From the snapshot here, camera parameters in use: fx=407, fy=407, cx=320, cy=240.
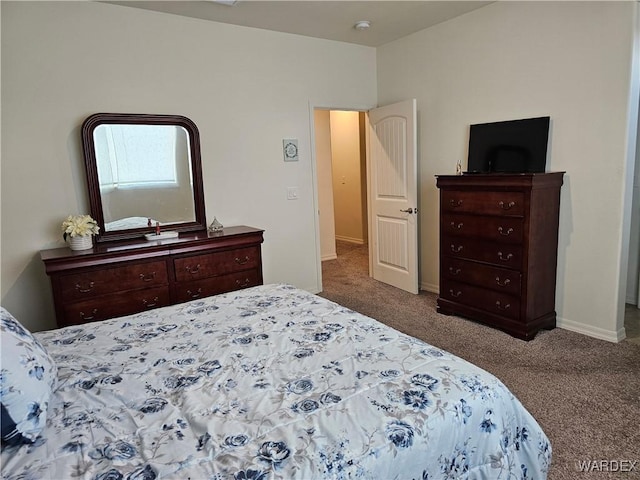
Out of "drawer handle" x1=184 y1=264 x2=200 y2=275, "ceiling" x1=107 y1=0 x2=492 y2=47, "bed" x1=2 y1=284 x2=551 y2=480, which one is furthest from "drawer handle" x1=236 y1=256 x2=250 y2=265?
"ceiling" x1=107 y1=0 x2=492 y2=47

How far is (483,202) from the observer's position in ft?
10.6

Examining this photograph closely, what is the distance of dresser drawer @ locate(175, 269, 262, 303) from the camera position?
3213 millimetres

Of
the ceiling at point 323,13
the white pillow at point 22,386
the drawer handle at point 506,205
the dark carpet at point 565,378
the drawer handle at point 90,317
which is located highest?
the ceiling at point 323,13

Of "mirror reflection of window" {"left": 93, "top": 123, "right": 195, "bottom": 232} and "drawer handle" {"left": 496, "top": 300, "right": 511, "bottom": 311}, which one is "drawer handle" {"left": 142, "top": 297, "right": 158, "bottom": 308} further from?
"drawer handle" {"left": 496, "top": 300, "right": 511, "bottom": 311}

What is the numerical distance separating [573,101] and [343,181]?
4715 millimetres

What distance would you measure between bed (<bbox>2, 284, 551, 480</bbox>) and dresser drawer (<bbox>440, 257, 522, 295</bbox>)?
182 cm

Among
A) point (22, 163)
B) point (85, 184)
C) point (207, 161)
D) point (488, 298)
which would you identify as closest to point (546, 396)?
point (488, 298)

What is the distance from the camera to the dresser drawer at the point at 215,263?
319cm

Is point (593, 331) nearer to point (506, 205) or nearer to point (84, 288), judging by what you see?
point (506, 205)

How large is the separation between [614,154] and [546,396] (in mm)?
1780

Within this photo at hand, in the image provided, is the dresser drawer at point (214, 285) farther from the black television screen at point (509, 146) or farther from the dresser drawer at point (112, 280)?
the black television screen at point (509, 146)

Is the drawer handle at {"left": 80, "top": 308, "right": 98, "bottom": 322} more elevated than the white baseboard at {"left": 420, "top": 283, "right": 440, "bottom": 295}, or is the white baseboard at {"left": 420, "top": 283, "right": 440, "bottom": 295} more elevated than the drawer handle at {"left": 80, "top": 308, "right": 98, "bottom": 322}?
the drawer handle at {"left": 80, "top": 308, "right": 98, "bottom": 322}

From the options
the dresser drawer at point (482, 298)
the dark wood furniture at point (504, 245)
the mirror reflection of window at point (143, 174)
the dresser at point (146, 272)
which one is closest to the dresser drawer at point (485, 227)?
the dark wood furniture at point (504, 245)

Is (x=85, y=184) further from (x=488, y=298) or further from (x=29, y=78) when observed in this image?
(x=488, y=298)
